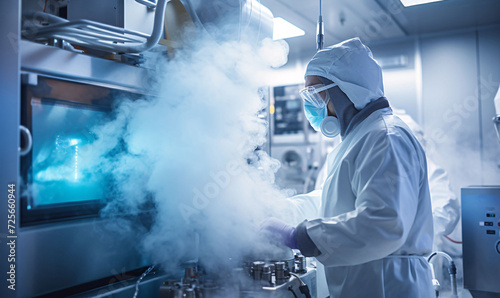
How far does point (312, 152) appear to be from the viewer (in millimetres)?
4266

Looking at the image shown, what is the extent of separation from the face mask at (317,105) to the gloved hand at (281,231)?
1.44 feet

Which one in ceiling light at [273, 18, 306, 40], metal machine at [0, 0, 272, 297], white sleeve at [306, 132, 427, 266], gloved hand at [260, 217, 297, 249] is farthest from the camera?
ceiling light at [273, 18, 306, 40]

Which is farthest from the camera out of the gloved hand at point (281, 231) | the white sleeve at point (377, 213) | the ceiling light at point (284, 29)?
the ceiling light at point (284, 29)

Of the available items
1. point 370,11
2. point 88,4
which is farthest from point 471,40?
point 88,4

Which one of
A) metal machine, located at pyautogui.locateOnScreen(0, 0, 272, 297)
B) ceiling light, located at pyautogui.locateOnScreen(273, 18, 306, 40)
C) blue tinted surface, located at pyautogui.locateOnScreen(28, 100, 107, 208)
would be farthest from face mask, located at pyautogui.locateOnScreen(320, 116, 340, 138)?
ceiling light, located at pyautogui.locateOnScreen(273, 18, 306, 40)

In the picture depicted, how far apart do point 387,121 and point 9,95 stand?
3.96 ft

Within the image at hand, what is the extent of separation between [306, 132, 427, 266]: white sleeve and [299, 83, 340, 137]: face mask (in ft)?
0.87

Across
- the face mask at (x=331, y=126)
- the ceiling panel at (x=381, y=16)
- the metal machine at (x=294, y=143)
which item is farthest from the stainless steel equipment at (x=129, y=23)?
the metal machine at (x=294, y=143)

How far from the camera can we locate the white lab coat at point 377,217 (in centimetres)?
124

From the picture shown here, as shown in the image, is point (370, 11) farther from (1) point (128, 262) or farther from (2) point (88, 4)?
(1) point (128, 262)

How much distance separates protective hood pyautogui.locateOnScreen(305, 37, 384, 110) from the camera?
1505mm

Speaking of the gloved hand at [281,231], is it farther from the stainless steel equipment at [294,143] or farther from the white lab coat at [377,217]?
the stainless steel equipment at [294,143]

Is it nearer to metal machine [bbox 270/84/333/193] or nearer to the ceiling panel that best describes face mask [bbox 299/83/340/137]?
the ceiling panel

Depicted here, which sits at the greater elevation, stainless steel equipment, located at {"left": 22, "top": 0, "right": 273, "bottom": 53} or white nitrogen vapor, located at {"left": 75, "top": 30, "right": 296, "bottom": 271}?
stainless steel equipment, located at {"left": 22, "top": 0, "right": 273, "bottom": 53}
